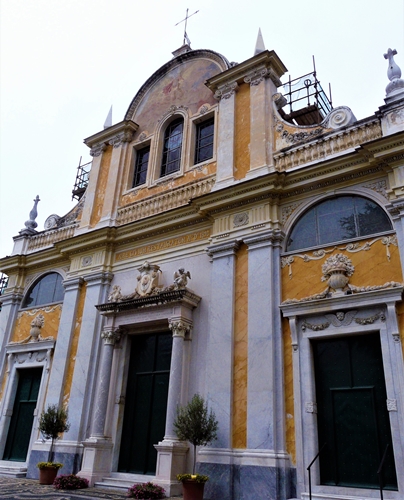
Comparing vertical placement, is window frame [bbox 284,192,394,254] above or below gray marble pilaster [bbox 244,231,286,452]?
above

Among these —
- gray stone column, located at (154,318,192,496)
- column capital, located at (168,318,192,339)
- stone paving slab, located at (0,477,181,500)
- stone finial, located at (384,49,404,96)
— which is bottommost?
stone paving slab, located at (0,477,181,500)

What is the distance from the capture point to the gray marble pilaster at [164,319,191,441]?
34.8 feet

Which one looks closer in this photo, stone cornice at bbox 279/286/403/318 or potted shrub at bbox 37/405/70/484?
stone cornice at bbox 279/286/403/318

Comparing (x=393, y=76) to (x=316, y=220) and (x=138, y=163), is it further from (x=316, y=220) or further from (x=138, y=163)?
(x=138, y=163)

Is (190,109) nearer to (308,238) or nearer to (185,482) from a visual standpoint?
(308,238)

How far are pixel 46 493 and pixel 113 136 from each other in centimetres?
1166

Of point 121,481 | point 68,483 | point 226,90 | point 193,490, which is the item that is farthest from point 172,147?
point 193,490

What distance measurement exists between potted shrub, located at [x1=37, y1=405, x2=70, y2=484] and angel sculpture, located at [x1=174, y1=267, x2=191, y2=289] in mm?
4852

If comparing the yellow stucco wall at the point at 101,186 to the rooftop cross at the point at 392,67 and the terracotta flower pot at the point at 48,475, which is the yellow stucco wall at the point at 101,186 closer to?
the terracotta flower pot at the point at 48,475

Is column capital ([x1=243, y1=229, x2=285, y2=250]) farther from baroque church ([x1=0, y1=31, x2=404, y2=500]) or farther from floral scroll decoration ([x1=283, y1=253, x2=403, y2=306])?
floral scroll decoration ([x1=283, y1=253, x2=403, y2=306])

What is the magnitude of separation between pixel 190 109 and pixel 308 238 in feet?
22.2

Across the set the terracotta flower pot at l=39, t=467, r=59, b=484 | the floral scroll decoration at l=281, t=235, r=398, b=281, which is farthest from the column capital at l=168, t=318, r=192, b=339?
the terracotta flower pot at l=39, t=467, r=59, b=484

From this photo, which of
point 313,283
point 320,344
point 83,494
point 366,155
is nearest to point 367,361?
point 320,344

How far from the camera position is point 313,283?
10.2 metres
